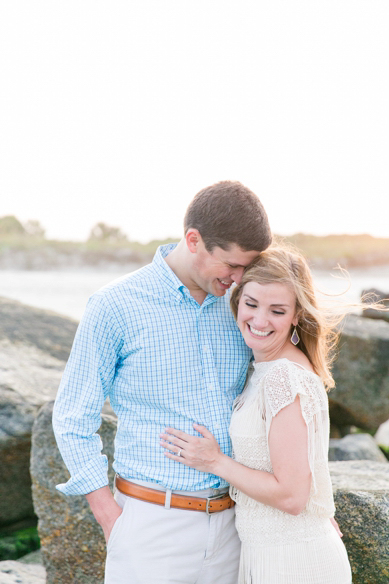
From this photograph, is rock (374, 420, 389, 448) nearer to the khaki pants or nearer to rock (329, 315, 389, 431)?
rock (329, 315, 389, 431)

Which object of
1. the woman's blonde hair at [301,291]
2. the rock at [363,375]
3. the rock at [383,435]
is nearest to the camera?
the woman's blonde hair at [301,291]

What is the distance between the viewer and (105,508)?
2.28 meters

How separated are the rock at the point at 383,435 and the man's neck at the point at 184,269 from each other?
420 centimetres

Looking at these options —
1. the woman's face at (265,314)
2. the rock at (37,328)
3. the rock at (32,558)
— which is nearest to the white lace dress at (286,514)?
the woman's face at (265,314)

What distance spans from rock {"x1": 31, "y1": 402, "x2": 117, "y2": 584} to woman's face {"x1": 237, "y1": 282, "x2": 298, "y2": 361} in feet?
4.34

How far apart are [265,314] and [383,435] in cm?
435

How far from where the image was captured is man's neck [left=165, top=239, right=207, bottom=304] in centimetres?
244

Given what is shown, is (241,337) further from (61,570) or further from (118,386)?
(61,570)

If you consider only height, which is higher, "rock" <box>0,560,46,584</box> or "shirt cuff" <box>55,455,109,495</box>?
"shirt cuff" <box>55,455,109,495</box>

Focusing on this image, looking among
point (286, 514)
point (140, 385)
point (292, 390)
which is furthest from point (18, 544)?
point (292, 390)

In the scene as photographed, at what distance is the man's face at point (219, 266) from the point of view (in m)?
2.33

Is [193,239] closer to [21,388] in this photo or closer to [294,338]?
[294,338]

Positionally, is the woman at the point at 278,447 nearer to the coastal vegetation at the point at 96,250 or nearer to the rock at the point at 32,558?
the rock at the point at 32,558

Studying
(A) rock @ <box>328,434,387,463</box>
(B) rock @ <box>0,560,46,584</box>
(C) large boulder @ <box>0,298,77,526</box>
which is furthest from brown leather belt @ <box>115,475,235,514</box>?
(A) rock @ <box>328,434,387,463</box>
